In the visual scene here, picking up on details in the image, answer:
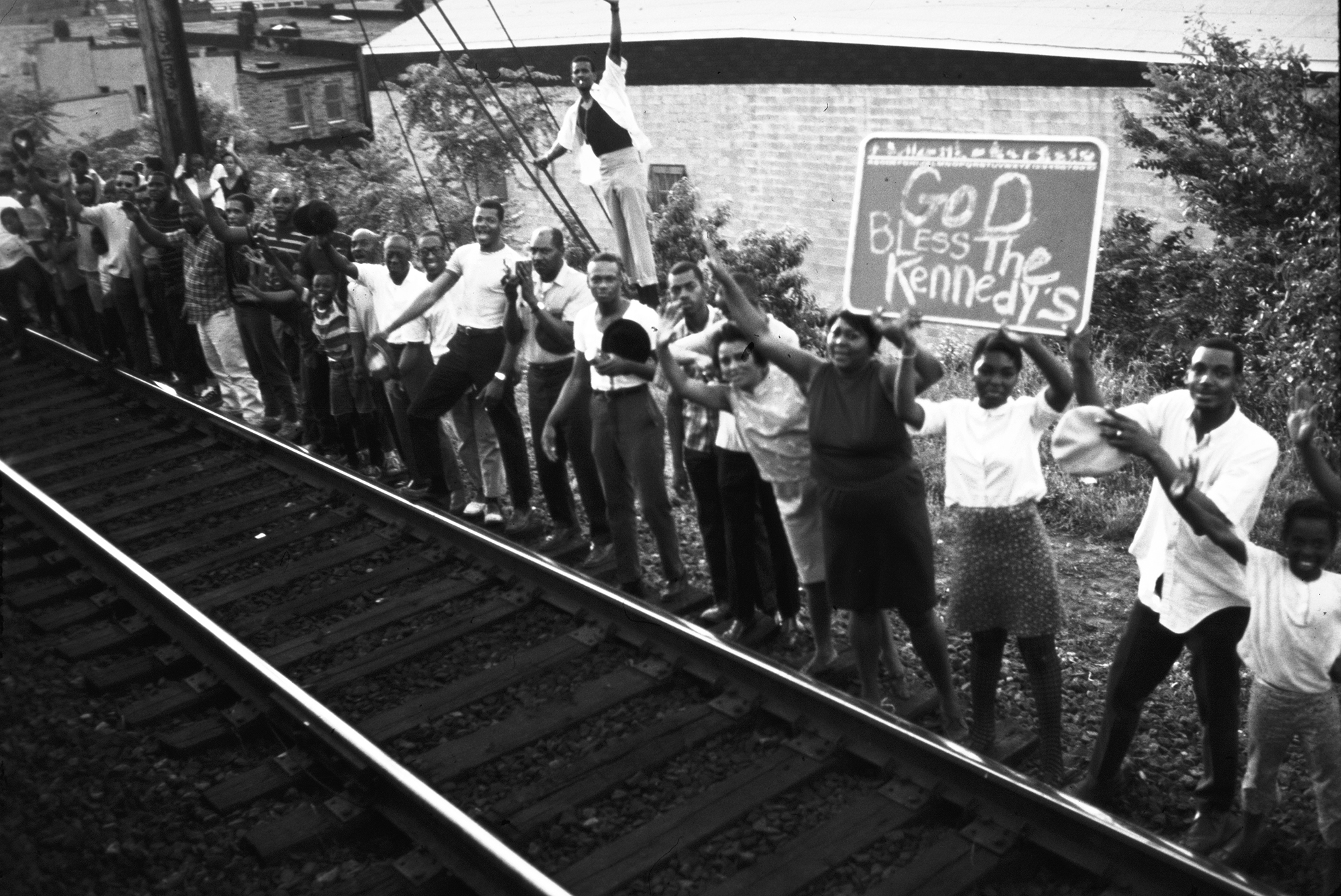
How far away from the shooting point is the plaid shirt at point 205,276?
1031 cm

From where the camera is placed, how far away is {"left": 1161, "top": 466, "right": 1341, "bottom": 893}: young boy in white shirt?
167 inches

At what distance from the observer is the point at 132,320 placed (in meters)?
11.9

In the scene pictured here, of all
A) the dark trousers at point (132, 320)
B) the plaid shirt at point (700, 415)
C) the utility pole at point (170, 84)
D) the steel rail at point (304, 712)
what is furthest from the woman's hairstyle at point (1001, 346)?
the utility pole at point (170, 84)

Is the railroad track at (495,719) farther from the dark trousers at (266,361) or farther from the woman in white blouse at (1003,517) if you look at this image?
the dark trousers at (266,361)

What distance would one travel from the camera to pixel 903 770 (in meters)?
5.10

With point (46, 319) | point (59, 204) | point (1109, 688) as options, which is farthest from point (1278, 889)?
point (46, 319)

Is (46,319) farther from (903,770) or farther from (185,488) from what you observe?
(903,770)

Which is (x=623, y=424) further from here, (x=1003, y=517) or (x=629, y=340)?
(x=1003, y=517)

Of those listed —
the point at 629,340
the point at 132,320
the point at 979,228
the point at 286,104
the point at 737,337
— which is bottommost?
the point at 132,320

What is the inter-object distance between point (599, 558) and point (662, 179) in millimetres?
11512

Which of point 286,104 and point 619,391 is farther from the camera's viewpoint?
point 286,104

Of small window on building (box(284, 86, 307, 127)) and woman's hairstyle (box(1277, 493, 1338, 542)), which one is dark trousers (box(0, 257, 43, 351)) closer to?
woman's hairstyle (box(1277, 493, 1338, 542))

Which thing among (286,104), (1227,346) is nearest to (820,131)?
(1227,346)

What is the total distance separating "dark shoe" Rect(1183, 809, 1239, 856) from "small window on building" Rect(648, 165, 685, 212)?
13.8 m
